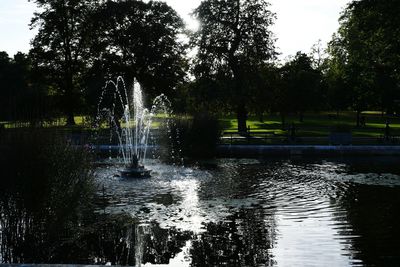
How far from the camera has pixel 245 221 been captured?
13.7 m

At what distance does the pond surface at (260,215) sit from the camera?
1066 cm

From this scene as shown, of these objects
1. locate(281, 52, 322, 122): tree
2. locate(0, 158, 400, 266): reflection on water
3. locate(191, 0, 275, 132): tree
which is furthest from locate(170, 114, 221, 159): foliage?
locate(281, 52, 322, 122): tree

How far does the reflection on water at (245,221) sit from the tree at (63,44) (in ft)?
126

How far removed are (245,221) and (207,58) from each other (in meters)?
34.9

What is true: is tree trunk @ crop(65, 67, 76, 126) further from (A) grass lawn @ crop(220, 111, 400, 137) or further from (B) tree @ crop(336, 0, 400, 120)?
(B) tree @ crop(336, 0, 400, 120)

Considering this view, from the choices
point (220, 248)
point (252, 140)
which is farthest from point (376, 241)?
point (252, 140)

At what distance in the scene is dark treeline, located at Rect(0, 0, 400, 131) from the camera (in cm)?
4584

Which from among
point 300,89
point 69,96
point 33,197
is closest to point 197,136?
point 33,197

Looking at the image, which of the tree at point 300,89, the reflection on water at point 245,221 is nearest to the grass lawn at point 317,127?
the tree at point 300,89

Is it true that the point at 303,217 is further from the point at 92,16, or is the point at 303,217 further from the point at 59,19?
the point at 59,19

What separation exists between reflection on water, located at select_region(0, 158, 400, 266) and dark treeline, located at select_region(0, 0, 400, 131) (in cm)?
2165

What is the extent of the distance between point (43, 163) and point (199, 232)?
14.5ft

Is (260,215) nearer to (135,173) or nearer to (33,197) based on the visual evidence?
(33,197)

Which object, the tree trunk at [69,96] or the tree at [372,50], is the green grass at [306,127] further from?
the tree at [372,50]
